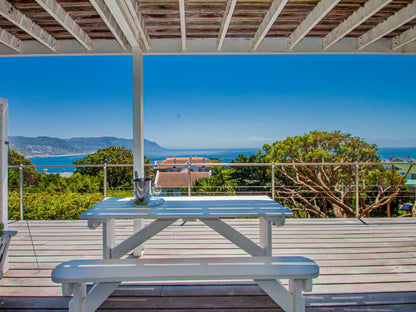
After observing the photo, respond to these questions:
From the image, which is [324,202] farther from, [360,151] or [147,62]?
[147,62]

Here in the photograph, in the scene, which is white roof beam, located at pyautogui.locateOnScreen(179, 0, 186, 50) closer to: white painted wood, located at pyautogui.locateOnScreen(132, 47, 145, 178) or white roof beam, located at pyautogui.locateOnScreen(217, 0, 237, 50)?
white roof beam, located at pyautogui.locateOnScreen(217, 0, 237, 50)

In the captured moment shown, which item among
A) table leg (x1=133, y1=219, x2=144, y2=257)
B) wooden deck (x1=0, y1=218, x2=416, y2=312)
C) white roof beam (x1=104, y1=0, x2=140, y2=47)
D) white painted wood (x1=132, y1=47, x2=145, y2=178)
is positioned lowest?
wooden deck (x1=0, y1=218, x2=416, y2=312)

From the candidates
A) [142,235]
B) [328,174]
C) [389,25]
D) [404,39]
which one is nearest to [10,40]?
[142,235]

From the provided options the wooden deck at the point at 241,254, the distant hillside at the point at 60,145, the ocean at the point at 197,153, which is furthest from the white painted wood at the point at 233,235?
the ocean at the point at 197,153

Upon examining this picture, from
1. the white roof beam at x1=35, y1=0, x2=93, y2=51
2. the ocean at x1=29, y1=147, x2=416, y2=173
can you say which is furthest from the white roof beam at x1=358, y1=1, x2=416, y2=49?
the ocean at x1=29, y1=147, x2=416, y2=173

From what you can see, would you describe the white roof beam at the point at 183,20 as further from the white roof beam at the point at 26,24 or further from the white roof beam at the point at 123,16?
the white roof beam at the point at 26,24

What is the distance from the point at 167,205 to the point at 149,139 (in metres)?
32.9

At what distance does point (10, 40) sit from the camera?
2502mm

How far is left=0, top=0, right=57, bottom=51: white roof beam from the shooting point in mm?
1954

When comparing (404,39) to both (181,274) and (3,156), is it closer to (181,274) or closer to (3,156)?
(181,274)

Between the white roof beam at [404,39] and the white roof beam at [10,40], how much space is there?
140 inches

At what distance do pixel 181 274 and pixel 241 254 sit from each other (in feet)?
3.98

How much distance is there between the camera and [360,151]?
7.89 metres

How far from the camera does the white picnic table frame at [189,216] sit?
1637mm
